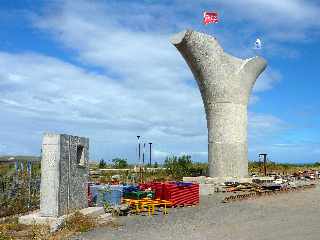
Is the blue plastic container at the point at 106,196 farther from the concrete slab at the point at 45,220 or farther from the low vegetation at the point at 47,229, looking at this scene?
the concrete slab at the point at 45,220

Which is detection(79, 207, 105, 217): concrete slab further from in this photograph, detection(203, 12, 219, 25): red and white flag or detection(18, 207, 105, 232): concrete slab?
detection(203, 12, 219, 25): red and white flag

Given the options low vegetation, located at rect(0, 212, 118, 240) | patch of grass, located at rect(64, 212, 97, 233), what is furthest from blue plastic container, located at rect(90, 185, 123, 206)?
patch of grass, located at rect(64, 212, 97, 233)

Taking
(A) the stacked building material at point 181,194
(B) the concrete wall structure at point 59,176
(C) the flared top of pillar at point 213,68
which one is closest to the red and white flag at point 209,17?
(C) the flared top of pillar at point 213,68

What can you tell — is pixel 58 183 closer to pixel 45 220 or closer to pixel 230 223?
pixel 45 220

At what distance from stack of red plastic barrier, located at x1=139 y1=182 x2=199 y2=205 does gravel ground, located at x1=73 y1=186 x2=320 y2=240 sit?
61cm

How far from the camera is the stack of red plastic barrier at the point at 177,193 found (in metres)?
20.2

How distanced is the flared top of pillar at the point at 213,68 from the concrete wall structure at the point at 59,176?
13.1 metres

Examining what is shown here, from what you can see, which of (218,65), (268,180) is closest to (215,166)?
(268,180)

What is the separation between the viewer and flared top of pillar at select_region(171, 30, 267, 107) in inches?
1092

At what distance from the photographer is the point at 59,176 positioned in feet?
48.4

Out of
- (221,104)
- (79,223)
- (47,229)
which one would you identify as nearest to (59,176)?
(79,223)

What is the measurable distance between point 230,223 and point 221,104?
14.4 meters

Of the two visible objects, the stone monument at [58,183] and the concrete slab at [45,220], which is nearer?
the concrete slab at [45,220]

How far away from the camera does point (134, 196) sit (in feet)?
64.9
